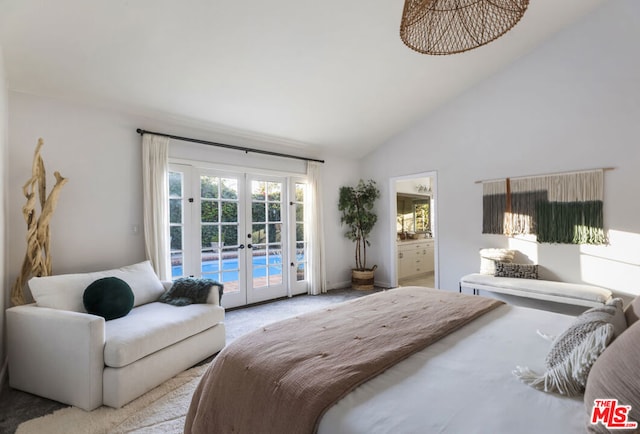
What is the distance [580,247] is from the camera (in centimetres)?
383

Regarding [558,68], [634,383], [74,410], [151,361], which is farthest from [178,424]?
[558,68]

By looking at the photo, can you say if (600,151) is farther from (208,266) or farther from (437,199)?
(208,266)

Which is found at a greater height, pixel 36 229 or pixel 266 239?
pixel 36 229

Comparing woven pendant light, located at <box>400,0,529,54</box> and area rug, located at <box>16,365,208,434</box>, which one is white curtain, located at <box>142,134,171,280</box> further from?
woven pendant light, located at <box>400,0,529,54</box>

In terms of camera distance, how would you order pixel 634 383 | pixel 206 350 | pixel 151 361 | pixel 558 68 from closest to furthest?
pixel 634 383 < pixel 151 361 < pixel 206 350 < pixel 558 68

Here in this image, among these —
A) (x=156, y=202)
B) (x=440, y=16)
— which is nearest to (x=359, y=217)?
(x=156, y=202)

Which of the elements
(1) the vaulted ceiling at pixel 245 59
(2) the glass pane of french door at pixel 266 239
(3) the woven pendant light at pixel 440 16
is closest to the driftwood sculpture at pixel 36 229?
(1) the vaulted ceiling at pixel 245 59

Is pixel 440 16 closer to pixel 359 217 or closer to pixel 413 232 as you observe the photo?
pixel 359 217

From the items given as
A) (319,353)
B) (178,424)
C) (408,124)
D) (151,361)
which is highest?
(408,124)

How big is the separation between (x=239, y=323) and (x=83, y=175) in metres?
2.29

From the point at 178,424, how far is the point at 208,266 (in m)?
2.42

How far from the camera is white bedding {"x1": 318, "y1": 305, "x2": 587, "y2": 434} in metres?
1.00

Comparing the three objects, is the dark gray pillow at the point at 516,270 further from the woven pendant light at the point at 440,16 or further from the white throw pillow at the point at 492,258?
the woven pendant light at the point at 440,16

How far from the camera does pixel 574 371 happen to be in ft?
3.76
